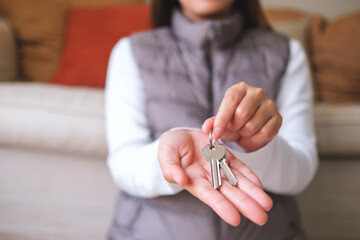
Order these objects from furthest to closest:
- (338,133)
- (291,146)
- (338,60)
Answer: (338,60)
(338,133)
(291,146)

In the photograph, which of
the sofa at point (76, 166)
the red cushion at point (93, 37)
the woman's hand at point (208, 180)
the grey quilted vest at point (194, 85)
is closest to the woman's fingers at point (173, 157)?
the woman's hand at point (208, 180)

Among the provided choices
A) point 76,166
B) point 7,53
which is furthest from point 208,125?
point 7,53

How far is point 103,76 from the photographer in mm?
1238

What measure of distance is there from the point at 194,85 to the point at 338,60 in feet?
2.50

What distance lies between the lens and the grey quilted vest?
0.55 metres

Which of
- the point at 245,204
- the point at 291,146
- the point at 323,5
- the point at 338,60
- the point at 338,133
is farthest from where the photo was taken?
the point at 323,5

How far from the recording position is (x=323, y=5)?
5.26 feet

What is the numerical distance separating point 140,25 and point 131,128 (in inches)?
33.0

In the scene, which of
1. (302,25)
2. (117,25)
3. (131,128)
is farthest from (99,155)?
(302,25)

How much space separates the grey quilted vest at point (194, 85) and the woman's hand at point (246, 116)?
18 centimetres

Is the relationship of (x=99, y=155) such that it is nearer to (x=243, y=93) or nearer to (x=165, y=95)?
(x=165, y=95)

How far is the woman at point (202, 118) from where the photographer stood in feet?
1.36

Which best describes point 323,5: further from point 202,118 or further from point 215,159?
point 215,159

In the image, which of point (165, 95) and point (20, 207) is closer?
point (165, 95)
